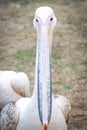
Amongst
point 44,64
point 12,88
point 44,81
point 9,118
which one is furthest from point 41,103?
point 12,88

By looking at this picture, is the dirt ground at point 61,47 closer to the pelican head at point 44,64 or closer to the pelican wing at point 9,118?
the pelican wing at point 9,118

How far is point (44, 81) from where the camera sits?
3.60m

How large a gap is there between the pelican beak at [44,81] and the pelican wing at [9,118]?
0.57 m

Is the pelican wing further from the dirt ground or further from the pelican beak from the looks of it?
the dirt ground

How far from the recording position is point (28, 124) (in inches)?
156

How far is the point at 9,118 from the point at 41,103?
65 centimetres

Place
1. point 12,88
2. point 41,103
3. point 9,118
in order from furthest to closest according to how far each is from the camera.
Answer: point 12,88, point 9,118, point 41,103

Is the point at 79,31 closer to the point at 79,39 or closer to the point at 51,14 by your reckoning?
the point at 79,39

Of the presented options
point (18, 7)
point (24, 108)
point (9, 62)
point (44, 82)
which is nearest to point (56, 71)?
point (9, 62)

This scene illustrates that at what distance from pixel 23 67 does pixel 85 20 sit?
2.66 m

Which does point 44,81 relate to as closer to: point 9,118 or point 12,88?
point 9,118

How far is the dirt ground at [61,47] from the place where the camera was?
19.6ft

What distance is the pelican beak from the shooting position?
354 centimetres

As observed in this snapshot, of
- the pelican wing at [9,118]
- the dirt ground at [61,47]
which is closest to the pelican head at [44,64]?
the pelican wing at [9,118]
